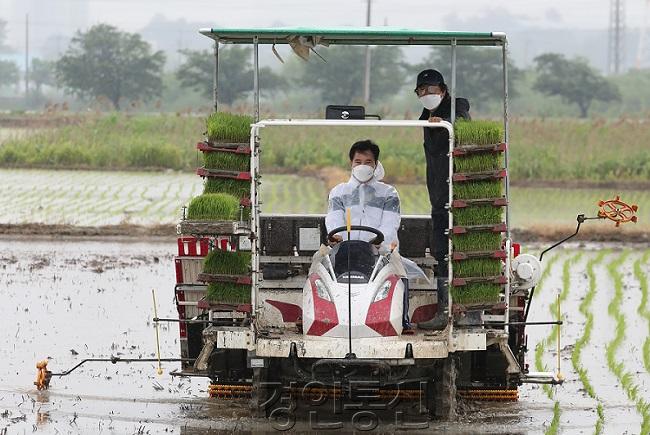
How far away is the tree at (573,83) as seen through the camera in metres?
70.1

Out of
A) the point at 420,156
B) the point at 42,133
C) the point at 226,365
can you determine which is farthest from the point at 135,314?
the point at 42,133

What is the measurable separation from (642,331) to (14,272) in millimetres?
7163

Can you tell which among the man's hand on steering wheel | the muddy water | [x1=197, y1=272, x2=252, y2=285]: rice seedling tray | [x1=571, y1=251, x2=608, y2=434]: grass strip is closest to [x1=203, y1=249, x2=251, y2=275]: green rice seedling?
[x1=197, y1=272, x2=252, y2=285]: rice seedling tray

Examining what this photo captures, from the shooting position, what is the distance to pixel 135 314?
525 inches


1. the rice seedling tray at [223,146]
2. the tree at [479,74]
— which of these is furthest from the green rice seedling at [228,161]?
the tree at [479,74]

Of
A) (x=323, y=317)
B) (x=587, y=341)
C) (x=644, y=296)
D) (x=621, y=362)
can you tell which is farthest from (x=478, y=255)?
(x=644, y=296)

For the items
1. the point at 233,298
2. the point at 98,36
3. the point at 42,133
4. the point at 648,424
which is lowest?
the point at 648,424

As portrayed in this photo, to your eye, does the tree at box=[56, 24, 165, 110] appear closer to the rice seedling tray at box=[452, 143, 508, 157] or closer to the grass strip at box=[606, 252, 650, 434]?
the grass strip at box=[606, 252, 650, 434]

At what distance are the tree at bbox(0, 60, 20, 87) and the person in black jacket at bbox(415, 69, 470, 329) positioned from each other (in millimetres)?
103160

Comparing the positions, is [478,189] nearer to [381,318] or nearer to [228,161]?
[381,318]

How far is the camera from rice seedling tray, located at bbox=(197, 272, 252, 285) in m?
8.43

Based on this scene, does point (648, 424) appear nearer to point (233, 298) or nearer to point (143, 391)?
point (233, 298)

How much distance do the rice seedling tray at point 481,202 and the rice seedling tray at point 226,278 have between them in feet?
4.27

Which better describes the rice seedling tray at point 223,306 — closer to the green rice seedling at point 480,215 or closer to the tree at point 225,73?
the green rice seedling at point 480,215
